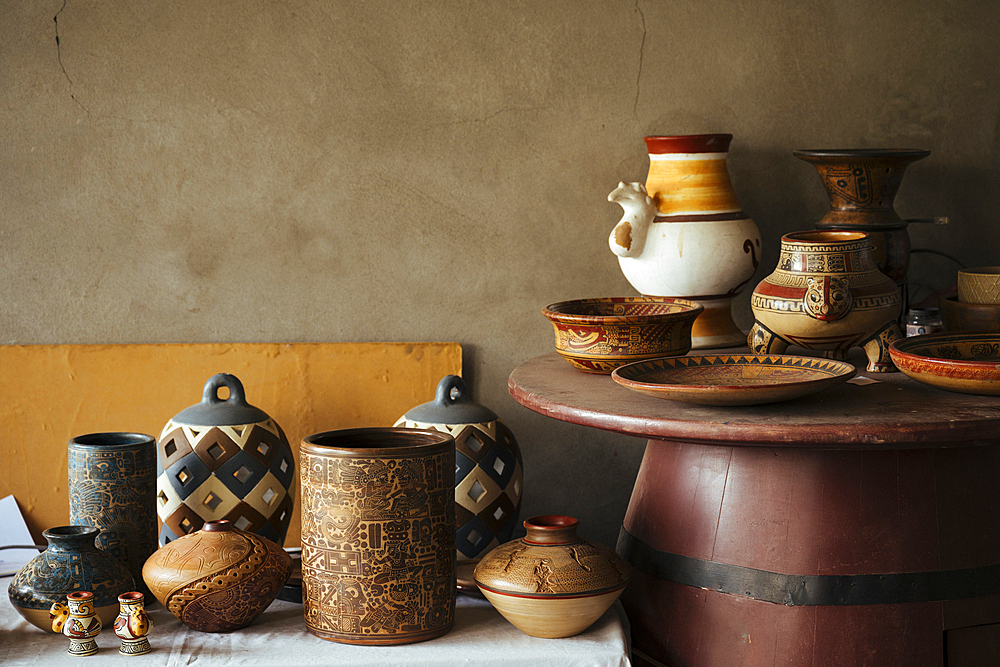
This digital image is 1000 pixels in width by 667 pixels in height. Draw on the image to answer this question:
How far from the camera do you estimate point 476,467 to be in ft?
5.69

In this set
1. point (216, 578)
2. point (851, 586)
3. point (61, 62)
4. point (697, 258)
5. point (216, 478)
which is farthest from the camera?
point (61, 62)

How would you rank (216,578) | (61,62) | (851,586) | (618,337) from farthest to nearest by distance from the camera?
(61,62)
(618,337)
(216,578)
(851,586)

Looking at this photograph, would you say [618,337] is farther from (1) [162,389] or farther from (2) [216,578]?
(1) [162,389]

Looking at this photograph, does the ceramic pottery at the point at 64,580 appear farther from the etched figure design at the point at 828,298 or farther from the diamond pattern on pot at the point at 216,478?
the etched figure design at the point at 828,298

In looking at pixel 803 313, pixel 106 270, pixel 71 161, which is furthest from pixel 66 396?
pixel 803 313

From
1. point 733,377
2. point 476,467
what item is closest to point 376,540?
point 476,467

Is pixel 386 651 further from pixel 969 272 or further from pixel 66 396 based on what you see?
pixel 969 272

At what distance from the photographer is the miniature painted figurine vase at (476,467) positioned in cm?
173

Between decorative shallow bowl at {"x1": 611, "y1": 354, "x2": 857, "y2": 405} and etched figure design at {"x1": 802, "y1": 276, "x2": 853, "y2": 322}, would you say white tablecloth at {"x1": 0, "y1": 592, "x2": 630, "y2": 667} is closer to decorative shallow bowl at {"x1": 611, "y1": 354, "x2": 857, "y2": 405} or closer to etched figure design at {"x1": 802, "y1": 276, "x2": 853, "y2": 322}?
decorative shallow bowl at {"x1": 611, "y1": 354, "x2": 857, "y2": 405}

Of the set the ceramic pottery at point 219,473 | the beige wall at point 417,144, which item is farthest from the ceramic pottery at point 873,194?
the ceramic pottery at point 219,473

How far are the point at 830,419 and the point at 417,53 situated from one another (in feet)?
4.02

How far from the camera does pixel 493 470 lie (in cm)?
175

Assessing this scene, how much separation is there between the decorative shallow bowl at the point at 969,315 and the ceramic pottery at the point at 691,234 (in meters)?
0.37

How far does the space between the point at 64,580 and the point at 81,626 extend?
95mm
